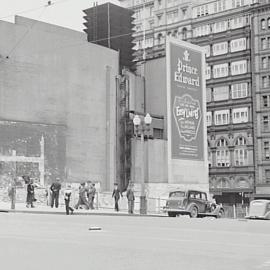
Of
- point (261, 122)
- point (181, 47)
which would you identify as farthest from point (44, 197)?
point (261, 122)

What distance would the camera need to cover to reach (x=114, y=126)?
195 feet

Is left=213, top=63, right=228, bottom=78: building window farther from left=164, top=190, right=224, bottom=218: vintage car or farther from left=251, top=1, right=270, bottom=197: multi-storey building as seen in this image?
left=164, top=190, right=224, bottom=218: vintage car

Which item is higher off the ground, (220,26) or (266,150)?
(220,26)

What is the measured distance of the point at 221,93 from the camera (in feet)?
281

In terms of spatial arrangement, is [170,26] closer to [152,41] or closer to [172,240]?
[152,41]

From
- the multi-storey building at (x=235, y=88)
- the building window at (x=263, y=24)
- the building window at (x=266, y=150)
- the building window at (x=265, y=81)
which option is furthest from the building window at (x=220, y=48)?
the building window at (x=266, y=150)

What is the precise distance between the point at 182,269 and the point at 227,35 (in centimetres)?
7914

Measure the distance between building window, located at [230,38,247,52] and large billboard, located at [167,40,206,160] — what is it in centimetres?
2101

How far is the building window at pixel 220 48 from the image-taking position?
85.2 m

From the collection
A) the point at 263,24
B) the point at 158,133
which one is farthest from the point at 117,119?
the point at 263,24

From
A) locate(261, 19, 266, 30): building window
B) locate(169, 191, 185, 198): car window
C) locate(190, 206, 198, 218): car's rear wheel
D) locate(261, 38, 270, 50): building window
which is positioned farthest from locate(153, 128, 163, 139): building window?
locate(190, 206, 198, 218): car's rear wheel

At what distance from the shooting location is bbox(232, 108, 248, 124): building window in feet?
272

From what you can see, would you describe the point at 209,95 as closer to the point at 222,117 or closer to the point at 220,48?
the point at 222,117

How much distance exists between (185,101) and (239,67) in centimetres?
2474
